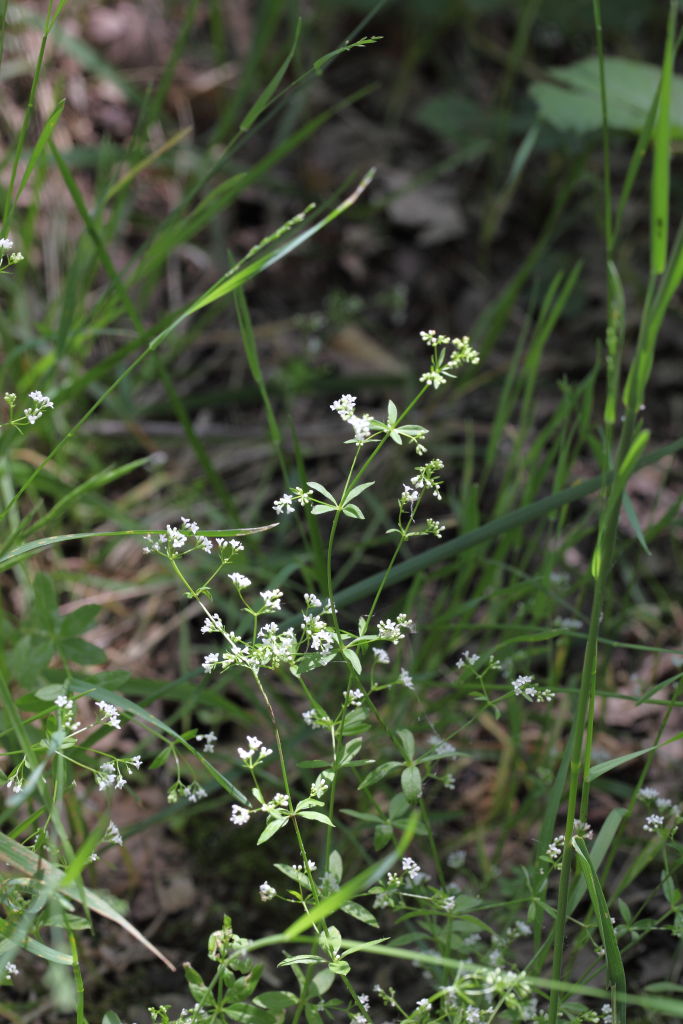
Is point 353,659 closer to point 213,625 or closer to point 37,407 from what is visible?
point 213,625

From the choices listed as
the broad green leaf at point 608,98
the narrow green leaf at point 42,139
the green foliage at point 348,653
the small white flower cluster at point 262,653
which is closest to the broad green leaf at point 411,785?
the green foliage at point 348,653

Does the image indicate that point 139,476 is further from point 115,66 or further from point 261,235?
point 115,66

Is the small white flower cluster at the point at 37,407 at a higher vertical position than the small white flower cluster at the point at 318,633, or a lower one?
higher

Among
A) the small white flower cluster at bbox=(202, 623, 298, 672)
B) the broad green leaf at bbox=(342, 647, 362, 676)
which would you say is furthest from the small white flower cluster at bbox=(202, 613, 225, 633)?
the broad green leaf at bbox=(342, 647, 362, 676)

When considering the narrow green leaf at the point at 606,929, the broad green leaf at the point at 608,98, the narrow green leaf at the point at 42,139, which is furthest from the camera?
the broad green leaf at the point at 608,98

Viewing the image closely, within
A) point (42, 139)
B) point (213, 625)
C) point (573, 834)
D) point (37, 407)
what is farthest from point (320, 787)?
point (42, 139)

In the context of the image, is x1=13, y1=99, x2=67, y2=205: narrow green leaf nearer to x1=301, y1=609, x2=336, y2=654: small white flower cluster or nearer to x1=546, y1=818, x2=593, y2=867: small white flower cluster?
x1=301, y1=609, x2=336, y2=654: small white flower cluster

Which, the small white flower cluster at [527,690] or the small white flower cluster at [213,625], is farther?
the small white flower cluster at [527,690]

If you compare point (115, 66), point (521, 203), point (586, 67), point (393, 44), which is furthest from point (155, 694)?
point (393, 44)

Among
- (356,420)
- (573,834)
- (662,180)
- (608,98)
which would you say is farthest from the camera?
(608,98)

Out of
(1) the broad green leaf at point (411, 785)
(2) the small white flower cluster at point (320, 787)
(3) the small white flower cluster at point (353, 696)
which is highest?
(3) the small white flower cluster at point (353, 696)

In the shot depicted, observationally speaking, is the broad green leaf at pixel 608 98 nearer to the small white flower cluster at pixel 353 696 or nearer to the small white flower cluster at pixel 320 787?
the small white flower cluster at pixel 353 696

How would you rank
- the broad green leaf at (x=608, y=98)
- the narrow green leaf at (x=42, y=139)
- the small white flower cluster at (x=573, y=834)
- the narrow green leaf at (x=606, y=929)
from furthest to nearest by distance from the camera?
the broad green leaf at (x=608, y=98) < the narrow green leaf at (x=42, y=139) < the small white flower cluster at (x=573, y=834) < the narrow green leaf at (x=606, y=929)
